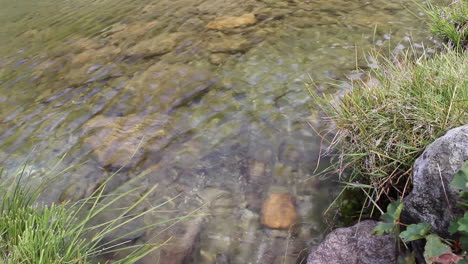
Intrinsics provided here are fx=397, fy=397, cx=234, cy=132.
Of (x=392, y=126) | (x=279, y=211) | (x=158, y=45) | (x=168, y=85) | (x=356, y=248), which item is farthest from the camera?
(x=158, y=45)

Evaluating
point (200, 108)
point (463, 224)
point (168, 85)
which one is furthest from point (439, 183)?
point (168, 85)

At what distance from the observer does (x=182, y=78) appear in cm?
437

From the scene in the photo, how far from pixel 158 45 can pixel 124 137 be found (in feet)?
6.55

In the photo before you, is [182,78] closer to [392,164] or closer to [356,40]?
[356,40]

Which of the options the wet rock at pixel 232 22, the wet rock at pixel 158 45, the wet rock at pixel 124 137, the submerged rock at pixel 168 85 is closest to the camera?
the wet rock at pixel 124 137

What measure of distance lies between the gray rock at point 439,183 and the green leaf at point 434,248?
19cm

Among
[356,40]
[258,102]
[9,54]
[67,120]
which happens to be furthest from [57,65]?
[356,40]

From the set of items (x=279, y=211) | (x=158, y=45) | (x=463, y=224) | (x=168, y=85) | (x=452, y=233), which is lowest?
(x=279, y=211)

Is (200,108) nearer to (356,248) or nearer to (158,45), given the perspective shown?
(158,45)

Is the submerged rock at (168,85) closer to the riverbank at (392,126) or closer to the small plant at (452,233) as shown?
the riverbank at (392,126)

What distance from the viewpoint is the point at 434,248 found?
1590mm

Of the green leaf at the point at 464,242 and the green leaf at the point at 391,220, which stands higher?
the green leaf at the point at 464,242

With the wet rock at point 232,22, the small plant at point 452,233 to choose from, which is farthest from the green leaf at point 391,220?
the wet rock at point 232,22

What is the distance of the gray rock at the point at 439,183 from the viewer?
1.76m
